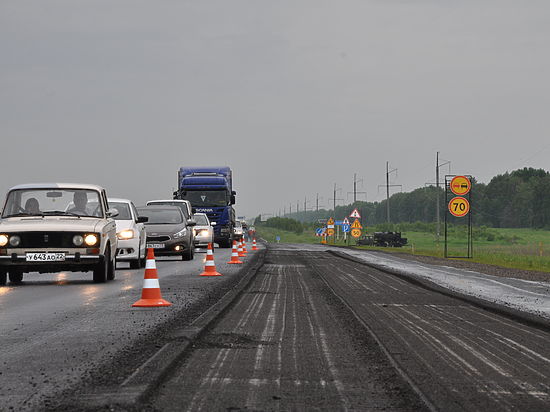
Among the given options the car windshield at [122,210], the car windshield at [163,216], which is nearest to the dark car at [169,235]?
the car windshield at [163,216]

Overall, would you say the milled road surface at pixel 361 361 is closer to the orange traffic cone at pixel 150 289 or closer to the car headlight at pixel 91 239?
the orange traffic cone at pixel 150 289

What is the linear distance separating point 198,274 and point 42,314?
9252mm

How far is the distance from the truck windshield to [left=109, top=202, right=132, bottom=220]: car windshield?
61.6ft

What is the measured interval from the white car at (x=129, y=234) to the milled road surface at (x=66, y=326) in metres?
3.93

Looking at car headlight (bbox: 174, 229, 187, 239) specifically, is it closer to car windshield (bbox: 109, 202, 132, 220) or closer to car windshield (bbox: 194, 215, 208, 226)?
car windshield (bbox: 109, 202, 132, 220)

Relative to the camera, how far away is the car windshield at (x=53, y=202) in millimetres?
16500

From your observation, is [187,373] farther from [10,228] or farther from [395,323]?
[10,228]

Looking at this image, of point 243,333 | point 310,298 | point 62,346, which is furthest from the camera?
point 310,298

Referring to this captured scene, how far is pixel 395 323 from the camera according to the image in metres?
9.62

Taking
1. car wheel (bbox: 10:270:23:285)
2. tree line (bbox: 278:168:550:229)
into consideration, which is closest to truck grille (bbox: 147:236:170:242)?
car wheel (bbox: 10:270:23:285)

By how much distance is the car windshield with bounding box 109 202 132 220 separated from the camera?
2247 cm

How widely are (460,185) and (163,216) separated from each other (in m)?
12.5

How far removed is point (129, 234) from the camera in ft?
70.6

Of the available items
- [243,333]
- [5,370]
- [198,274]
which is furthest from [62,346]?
[198,274]
